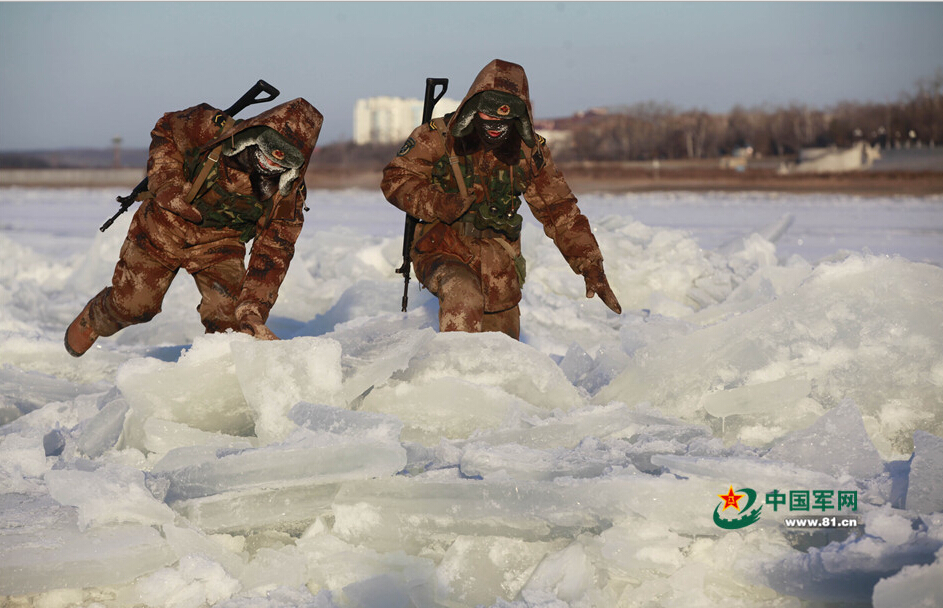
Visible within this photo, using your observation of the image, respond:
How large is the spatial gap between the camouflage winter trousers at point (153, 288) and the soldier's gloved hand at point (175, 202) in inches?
15.1

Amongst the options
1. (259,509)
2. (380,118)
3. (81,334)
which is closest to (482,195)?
(259,509)

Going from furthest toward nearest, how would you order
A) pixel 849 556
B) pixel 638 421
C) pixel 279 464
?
pixel 638 421
pixel 279 464
pixel 849 556

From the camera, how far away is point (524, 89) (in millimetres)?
4059

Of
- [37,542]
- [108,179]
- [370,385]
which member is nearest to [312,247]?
[370,385]

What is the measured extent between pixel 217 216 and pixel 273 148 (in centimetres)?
58

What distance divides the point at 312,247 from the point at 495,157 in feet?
18.9

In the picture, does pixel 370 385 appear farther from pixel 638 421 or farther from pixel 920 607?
pixel 920 607

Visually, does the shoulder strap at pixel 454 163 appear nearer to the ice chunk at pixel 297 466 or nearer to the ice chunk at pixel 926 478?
the ice chunk at pixel 297 466

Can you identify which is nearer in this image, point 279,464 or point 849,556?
point 849,556

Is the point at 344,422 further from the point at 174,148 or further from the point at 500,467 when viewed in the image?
the point at 174,148

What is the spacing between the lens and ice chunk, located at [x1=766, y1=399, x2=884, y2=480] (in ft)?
9.90

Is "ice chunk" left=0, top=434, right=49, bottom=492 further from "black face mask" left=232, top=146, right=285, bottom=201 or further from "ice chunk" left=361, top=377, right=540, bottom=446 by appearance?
"black face mask" left=232, top=146, right=285, bottom=201

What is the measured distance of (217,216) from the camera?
14.0 ft

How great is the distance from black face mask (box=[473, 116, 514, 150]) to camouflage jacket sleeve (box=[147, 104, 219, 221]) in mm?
1239
